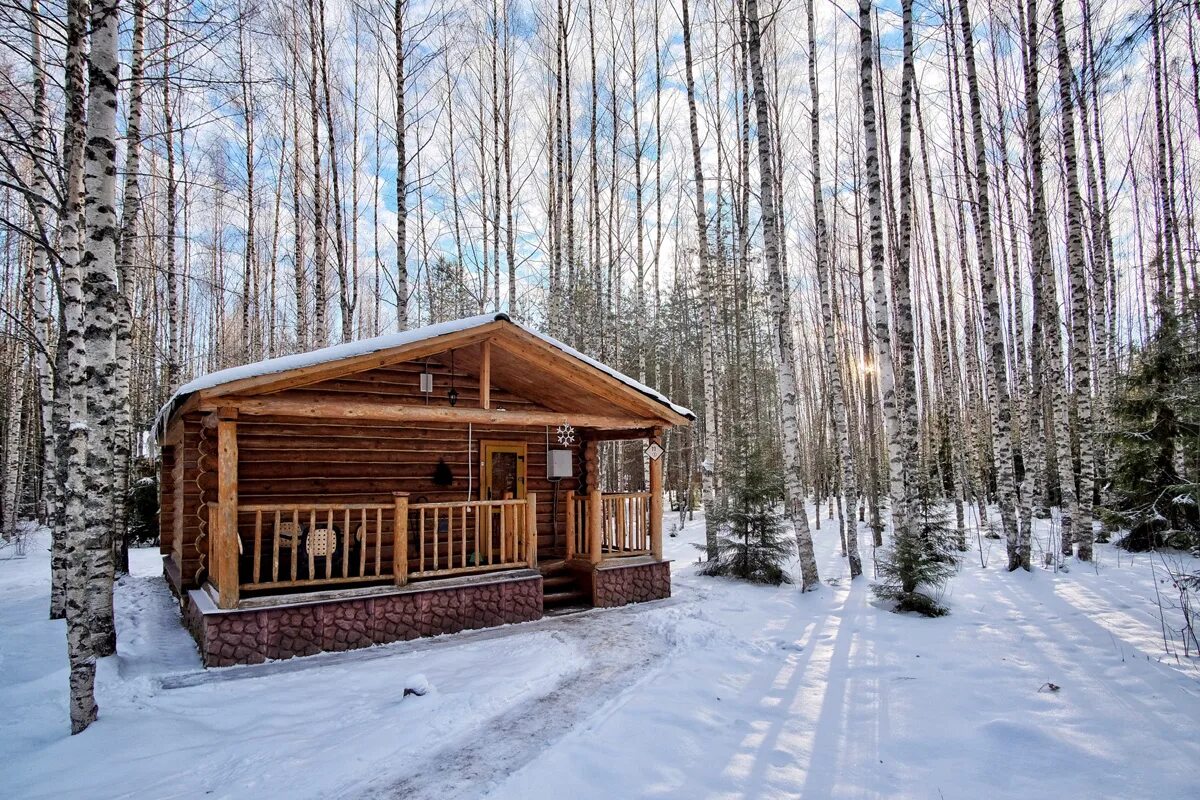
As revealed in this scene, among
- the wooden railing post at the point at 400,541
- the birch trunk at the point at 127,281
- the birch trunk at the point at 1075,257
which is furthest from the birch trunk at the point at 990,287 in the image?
the birch trunk at the point at 127,281

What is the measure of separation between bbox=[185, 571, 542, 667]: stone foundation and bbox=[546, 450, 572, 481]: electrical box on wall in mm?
2107

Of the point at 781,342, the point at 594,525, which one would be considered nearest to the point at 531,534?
the point at 594,525

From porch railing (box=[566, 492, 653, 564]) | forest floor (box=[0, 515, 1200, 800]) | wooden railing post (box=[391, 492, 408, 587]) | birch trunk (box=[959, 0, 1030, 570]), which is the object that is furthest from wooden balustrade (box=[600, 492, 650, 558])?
birch trunk (box=[959, 0, 1030, 570])

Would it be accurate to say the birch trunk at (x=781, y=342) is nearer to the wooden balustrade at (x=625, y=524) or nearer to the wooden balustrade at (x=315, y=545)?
the wooden balustrade at (x=625, y=524)

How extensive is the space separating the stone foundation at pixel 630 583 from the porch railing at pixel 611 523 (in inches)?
12.2

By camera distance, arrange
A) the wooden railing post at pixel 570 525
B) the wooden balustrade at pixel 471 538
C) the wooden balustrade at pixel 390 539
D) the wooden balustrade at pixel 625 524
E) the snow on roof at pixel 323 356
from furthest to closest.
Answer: the wooden balustrade at pixel 625 524, the wooden railing post at pixel 570 525, the wooden balustrade at pixel 471 538, the wooden balustrade at pixel 390 539, the snow on roof at pixel 323 356

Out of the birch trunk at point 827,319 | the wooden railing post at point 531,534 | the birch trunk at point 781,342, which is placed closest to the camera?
the wooden railing post at point 531,534

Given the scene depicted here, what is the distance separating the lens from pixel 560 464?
32.2 feet

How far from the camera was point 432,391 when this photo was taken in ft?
29.7

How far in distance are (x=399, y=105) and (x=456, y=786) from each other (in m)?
11.6

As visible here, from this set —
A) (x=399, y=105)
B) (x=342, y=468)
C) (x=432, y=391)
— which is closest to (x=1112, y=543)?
(x=432, y=391)

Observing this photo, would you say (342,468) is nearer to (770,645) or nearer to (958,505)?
(770,645)

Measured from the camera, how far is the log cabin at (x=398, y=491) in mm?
6340

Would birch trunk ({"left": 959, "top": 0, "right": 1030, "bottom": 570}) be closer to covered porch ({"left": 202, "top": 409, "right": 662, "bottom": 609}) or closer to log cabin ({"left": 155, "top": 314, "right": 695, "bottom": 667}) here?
log cabin ({"left": 155, "top": 314, "right": 695, "bottom": 667})
